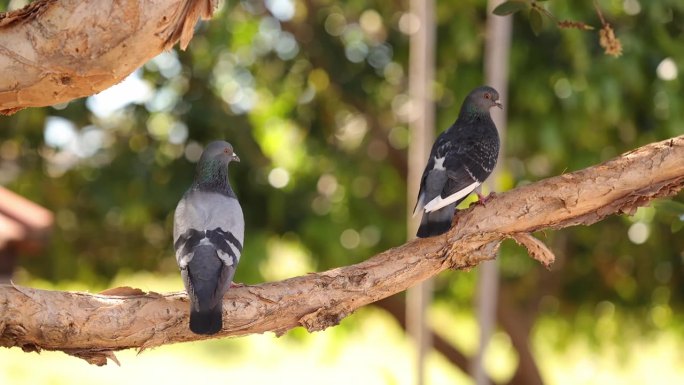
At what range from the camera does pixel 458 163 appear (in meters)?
4.07

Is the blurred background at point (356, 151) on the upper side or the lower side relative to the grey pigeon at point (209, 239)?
upper

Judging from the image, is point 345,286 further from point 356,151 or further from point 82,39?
point 356,151

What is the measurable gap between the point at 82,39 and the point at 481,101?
7.34ft

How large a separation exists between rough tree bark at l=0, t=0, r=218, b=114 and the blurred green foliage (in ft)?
12.8

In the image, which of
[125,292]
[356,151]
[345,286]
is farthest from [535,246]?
[356,151]

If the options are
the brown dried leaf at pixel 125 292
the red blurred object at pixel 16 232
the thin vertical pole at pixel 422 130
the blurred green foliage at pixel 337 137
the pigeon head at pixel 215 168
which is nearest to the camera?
the brown dried leaf at pixel 125 292

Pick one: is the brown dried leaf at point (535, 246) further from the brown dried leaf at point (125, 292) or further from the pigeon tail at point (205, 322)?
the brown dried leaf at point (125, 292)

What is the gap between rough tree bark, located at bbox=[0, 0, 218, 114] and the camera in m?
2.90

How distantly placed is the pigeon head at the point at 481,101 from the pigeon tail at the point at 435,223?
1.13 metres

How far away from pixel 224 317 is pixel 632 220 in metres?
5.22

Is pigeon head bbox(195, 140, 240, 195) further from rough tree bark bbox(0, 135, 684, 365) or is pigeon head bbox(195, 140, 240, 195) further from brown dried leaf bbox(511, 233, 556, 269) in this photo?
brown dried leaf bbox(511, 233, 556, 269)

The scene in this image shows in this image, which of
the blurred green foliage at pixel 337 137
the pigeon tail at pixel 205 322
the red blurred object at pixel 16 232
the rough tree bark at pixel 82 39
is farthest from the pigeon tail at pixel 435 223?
the blurred green foliage at pixel 337 137

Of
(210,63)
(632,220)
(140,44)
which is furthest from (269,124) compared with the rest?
(140,44)

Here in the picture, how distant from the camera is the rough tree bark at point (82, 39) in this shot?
2.90m
